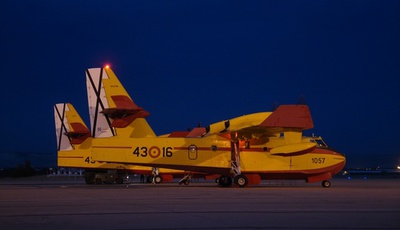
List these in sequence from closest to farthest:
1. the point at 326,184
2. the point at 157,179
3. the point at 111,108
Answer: the point at 111,108
the point at 326,184
the point at 157,179

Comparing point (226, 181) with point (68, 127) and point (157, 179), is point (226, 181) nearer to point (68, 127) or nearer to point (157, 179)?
point (157, 179)

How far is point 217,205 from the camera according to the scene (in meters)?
19.4

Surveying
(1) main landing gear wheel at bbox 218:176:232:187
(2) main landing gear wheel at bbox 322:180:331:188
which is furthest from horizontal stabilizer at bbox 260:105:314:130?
(1) main landing gear wheel at bbox 218:176:232:187

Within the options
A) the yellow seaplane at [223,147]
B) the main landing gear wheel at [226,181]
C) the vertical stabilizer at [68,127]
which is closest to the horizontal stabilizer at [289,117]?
the yellow seaplane at [223,147]

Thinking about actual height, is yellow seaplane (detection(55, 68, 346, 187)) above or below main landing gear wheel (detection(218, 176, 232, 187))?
above

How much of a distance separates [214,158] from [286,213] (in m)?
18.8

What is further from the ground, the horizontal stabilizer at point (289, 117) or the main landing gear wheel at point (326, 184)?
the horizontal stabilizer at point (289, 117)

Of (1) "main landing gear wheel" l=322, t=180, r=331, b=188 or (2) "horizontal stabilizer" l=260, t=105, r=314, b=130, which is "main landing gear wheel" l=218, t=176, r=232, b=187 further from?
(2) "horizontal stabilizer" l=260, t=105, r=314, b=130

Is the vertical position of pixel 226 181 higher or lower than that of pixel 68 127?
lower

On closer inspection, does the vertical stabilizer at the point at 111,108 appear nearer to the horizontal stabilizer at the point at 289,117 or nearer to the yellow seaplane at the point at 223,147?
the yellow seaplane at the point at 223,147

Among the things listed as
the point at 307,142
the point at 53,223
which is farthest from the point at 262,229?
the point at 307,142

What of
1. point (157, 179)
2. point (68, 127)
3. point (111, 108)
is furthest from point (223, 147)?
point (68, 127)

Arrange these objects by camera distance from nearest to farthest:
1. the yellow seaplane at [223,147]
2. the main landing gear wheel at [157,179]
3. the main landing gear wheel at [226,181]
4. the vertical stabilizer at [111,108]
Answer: the yellow seaplane at [223,147] → the vertical stabilizer at [111,108] → the main landing gear wheel at [226,181] → the main landing gear wheel at [157,179]

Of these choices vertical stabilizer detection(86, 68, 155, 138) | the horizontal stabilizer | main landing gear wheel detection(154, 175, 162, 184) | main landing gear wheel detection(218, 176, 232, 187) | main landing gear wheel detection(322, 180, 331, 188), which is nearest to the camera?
the horizontal stabilizer
